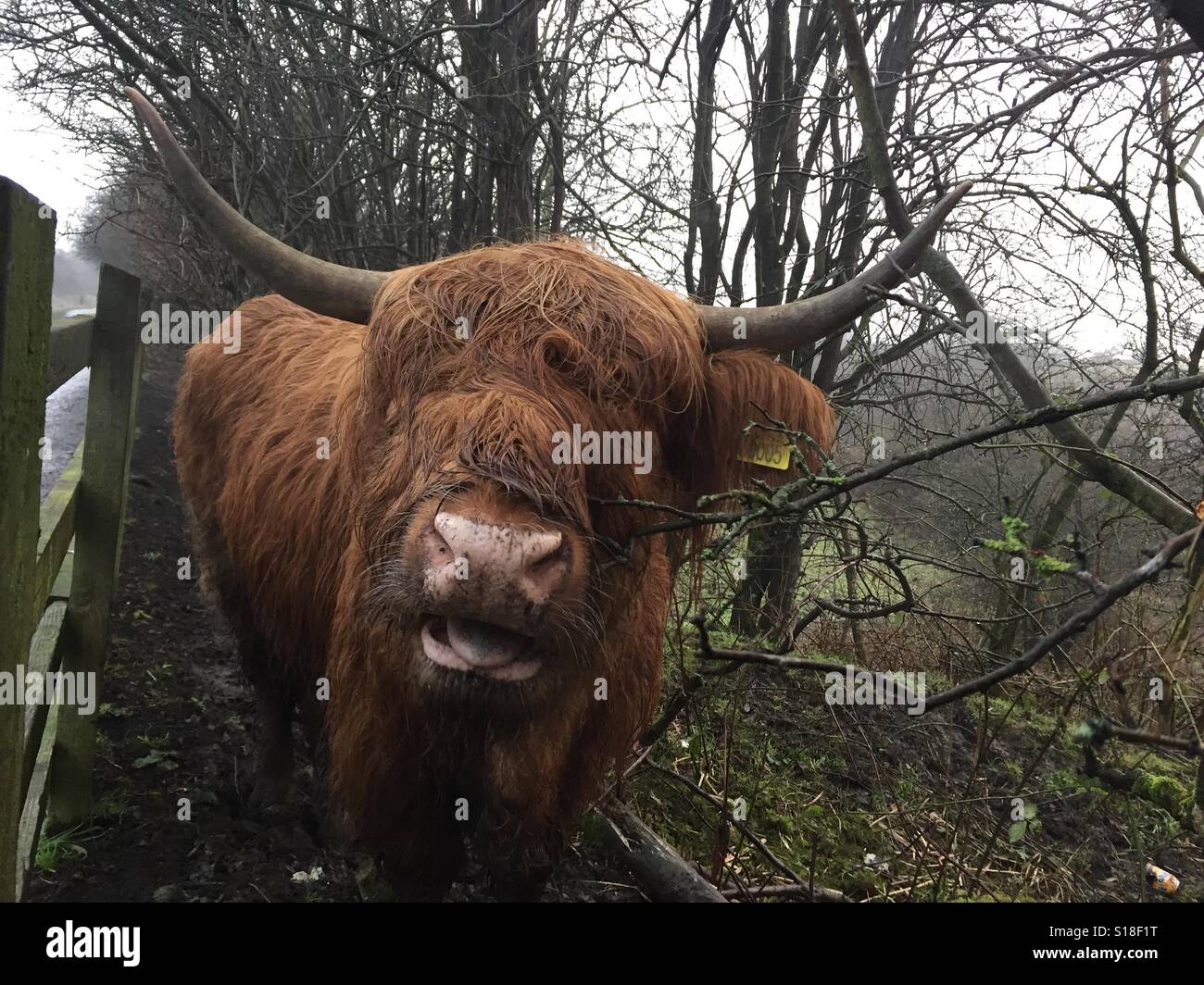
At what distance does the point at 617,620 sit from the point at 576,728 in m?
0.55

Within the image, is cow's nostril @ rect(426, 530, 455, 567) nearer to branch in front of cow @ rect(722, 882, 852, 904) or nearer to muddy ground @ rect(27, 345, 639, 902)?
branch in front of cow @ rect(722, 882, 852, 904)

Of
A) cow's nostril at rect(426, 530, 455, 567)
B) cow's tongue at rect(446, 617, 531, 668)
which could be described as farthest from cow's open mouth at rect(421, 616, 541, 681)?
cow's nostril at rect(426, 530, 455, 567)

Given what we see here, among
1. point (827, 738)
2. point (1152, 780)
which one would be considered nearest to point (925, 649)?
point (827, 738)

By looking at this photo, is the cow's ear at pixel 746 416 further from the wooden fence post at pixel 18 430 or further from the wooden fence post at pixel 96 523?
the wooden fence post at pixel 96 523

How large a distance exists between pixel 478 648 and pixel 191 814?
249cm

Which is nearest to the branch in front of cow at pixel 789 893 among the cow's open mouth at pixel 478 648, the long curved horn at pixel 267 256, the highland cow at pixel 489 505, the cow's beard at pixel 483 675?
the highland cow at pixel 489 505

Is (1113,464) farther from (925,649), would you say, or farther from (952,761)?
(952,761)

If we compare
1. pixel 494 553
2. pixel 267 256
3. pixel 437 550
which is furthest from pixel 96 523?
pixel 494 553

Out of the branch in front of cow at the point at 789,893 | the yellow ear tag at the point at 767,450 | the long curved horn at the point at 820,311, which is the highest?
the long curved horn at the point at 820,311

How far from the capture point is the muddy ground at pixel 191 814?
287cm

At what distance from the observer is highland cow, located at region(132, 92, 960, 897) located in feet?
5.55

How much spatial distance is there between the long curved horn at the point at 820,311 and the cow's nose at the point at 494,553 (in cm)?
123

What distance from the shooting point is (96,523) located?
3.17 meters
